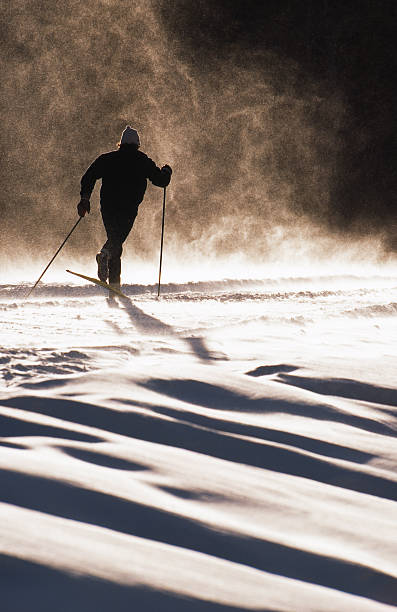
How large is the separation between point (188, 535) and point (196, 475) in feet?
1.14

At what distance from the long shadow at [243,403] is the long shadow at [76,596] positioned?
4.35 ft

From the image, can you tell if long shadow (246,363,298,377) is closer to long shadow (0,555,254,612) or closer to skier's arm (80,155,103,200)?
long shadow (0,555,254,612)

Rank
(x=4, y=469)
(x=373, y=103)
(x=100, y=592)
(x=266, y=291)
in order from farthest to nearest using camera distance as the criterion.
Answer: (x=373, y=103), (x=266, y=291), (x=4, y=469), (x=100, y=592)

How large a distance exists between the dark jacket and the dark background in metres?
12.1

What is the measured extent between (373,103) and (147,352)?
68.4ft

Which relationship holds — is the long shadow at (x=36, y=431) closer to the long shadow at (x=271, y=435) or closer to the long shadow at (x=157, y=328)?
the long shadow at (x=271, y=435)

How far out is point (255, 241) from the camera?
65.1ft

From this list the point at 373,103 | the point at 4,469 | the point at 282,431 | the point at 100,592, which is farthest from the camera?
the point at 373,103

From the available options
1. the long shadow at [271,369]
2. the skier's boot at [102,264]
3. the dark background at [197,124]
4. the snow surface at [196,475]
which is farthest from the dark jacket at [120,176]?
the dark background at [197,124]

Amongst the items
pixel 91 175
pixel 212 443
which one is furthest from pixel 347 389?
pixel 91 175

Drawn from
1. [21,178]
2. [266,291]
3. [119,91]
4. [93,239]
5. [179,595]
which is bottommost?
[179,595]

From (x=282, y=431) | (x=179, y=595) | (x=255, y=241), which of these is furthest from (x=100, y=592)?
(x=255, y=241)

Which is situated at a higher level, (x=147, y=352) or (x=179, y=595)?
(x=147, y=352)

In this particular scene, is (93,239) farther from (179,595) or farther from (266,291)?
(179,595)
